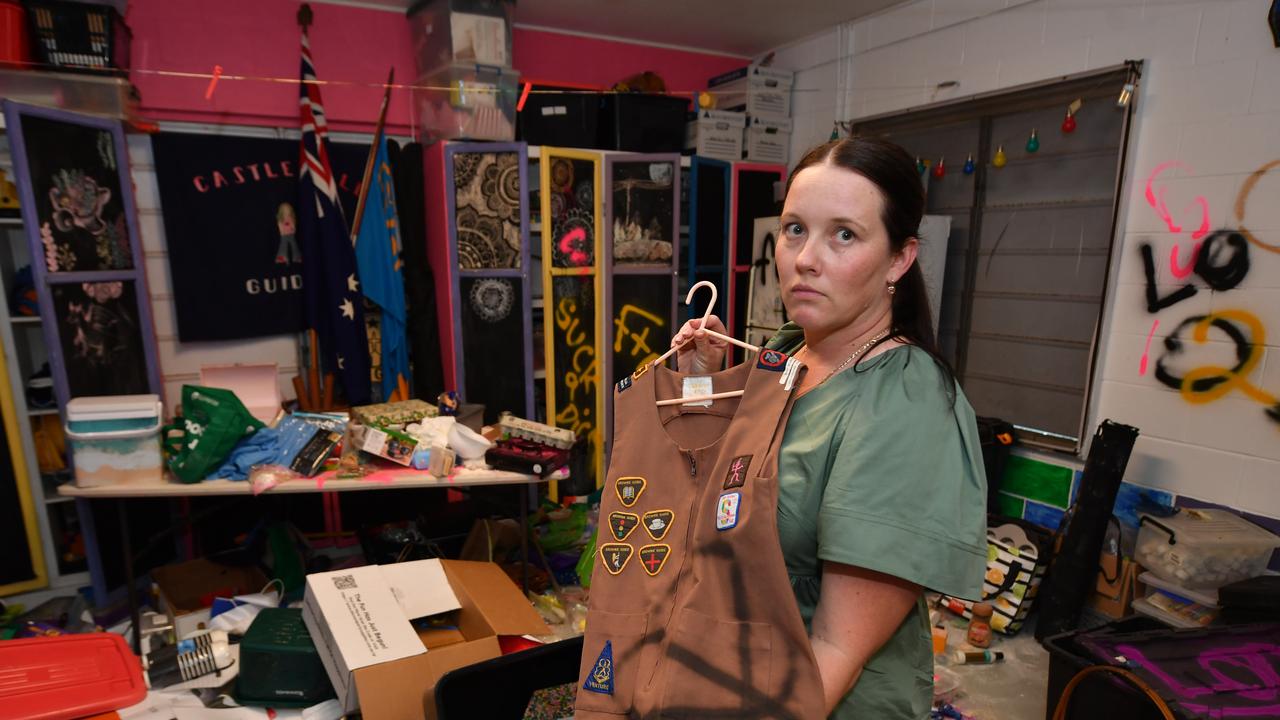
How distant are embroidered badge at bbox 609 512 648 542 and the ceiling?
10.8ft

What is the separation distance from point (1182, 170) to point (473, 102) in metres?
3.18

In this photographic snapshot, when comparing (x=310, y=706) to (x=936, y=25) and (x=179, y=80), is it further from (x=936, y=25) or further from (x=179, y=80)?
(x=936, y=25)

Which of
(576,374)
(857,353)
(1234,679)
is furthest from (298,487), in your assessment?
(1234,679)

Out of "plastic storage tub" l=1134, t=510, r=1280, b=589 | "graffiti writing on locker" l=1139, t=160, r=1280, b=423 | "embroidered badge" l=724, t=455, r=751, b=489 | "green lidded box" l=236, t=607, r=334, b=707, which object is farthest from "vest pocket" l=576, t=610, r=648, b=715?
"graffiti writing on locker" l=1139, t=160, r=1280, b=423

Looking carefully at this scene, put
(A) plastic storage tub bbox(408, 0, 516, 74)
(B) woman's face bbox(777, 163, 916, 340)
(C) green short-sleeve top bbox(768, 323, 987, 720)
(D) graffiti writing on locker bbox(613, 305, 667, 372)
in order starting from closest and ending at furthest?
(C) green short-sleeve top bbox(768, 323, 987, 720) → (B) woman's face bbox(777, 163, 916, 340) → (A) plastic storage tub bbox(408, 0, 516, 74) → (D) graffiti writing on locker bbox(613, 305, 667, 372)

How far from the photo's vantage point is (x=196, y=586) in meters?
2.93

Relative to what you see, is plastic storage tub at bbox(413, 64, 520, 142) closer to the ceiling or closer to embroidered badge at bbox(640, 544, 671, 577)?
the ceiling

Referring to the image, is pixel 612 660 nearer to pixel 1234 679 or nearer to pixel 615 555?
pixel 615 555

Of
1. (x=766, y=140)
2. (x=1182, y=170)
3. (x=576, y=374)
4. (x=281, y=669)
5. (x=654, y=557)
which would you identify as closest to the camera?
(x=654, y=557)

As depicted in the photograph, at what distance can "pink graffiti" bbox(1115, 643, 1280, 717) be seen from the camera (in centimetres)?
180

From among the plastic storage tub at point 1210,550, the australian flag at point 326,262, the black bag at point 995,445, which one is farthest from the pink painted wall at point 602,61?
the plastic storage tub at point 1210,550

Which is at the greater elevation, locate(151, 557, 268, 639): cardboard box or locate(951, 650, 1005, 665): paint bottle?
locate(151, 557, 268, 639): cardboard box

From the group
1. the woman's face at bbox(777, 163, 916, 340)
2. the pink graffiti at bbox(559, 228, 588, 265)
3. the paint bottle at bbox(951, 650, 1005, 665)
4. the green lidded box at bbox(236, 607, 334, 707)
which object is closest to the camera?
the woman's face at bbox(777, 163, 916, 340)

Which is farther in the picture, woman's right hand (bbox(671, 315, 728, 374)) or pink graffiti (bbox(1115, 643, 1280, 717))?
pink graffiti (bbox(1115, 643, 1280, 717))
